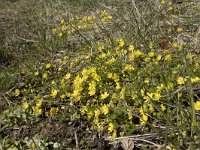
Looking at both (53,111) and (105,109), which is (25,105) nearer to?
(53,111)

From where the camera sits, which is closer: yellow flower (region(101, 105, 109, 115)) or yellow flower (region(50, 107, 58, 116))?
yellow flower (region(101, 105, 109, 115))

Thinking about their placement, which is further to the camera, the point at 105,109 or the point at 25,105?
the point at 25,105

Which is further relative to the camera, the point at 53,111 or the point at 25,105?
the point at 25,105

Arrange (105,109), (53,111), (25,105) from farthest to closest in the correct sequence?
(25,105) → (53,111) → (105,109)

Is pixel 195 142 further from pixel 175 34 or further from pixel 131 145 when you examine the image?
pixel 175 34

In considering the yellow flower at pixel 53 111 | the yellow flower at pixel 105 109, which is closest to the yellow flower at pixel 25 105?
the yellow flower at pixel 53 111

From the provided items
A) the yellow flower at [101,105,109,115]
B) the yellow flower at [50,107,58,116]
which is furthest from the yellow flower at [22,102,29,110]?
the yellow flower at [101,105,109,115]

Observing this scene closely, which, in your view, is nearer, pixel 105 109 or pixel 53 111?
pixel 105 109

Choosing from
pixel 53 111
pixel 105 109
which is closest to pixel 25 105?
pixel 53 111

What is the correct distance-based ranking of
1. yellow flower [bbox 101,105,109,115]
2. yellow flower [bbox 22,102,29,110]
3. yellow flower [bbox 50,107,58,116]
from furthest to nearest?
yellow flower [bbox 22,102,29,110]
yellow flower [bbox 50,107,58,116]
yellow flower [bbox 101,105,109,115]

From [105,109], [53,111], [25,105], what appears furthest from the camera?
[25,105]

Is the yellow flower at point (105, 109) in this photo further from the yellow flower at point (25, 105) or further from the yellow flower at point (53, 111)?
the yellow flower at point (25, 105)

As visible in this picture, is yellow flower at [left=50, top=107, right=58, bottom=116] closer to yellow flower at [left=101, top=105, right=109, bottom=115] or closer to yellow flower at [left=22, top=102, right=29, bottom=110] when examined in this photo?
yellow flower at [left=22, top=102, right=29, bottom=110]

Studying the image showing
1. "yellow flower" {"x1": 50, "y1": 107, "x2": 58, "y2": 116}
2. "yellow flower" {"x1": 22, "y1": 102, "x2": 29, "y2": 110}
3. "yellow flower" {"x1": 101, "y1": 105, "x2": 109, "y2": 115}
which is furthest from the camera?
"yellow flower" {"x1": 22, "y1": 102, "x2": 29, "y2": 110}
